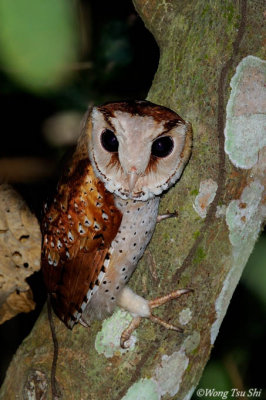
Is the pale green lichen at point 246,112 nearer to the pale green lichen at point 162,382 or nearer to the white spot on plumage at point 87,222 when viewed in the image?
the white spot on plumage at point 87,222

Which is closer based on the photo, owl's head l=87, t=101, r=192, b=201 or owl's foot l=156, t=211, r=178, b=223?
owl's head l=87, t=101, r=192, b=201

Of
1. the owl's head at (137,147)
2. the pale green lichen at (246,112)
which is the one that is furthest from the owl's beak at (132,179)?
the pale green lichen at (246,112)

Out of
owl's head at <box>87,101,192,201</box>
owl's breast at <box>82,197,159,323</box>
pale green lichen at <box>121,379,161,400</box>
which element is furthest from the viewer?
owl's breast at <box>82,197,159,323</box>

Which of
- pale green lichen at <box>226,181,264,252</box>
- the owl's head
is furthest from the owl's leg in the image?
the owl's head

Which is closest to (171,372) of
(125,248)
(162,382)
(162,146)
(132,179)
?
(162,382)

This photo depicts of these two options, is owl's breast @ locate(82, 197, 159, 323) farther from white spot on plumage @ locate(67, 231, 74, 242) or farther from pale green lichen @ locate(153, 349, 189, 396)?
pale green lichen @ locate(153, 349, 189, 396)

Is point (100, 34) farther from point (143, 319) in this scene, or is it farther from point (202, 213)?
point (143, 319)

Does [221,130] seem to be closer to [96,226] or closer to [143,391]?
[96,226]
